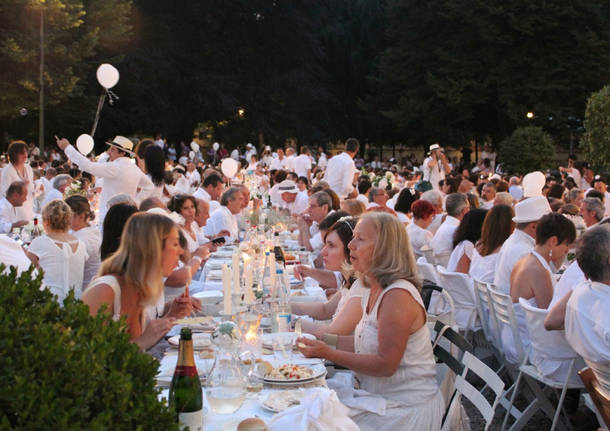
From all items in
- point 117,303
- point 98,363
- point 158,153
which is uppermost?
point 158,153

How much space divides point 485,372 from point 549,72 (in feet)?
98.6

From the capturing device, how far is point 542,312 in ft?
13.7

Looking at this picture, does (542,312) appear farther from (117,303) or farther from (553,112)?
(553,112)

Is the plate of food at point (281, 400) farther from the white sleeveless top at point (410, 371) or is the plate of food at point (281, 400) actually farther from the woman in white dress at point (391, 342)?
the white sleeveless top at point (410, 371)

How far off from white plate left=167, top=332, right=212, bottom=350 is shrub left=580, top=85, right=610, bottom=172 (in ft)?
52.5

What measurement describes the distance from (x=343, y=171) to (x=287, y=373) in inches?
334

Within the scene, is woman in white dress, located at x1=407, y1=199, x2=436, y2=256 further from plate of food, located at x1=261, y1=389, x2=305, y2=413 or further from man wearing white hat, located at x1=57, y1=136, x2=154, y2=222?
plate of food, located at x1=261, y1=389, x2=305, y2=413

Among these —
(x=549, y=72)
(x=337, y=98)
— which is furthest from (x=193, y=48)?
(x=549, y=72)

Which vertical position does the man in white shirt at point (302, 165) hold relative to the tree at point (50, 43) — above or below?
below

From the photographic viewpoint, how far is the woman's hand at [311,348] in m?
3.19

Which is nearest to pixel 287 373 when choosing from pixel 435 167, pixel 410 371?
pixel 410 371

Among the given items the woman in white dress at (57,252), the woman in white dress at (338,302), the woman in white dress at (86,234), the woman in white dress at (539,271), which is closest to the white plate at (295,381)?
the woman in white dress at (338,302)

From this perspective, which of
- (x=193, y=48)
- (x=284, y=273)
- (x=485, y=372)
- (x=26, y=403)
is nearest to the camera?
(x=26, y=403)

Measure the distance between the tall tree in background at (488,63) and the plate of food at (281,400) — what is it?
29.6 m
